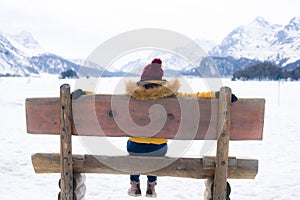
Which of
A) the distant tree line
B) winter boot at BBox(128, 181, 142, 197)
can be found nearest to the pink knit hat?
winter boot at BBox(128, 181, 142, 197)

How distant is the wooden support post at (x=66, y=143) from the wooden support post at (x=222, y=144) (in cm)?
130

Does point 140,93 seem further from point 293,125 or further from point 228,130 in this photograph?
point 293,125

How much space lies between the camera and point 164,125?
2869 millimetres

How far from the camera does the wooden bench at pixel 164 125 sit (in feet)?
9.20

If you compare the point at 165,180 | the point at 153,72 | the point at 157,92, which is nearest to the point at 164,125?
the point at 157,92

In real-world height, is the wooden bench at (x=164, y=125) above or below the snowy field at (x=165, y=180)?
above

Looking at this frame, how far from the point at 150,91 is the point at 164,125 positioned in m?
0.32

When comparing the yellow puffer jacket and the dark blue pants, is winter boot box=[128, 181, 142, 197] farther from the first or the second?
the yellow puffer jacket

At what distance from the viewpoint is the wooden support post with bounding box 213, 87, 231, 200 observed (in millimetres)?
2742

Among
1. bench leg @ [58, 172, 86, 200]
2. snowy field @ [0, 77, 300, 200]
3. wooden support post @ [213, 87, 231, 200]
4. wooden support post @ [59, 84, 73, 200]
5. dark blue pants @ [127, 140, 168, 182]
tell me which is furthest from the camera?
snowy field @ [0, 77, 300, 200]

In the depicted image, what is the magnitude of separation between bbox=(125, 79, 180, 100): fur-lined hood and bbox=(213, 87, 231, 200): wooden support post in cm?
44

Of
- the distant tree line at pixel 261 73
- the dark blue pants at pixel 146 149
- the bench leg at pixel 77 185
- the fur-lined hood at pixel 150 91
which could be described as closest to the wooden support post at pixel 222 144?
the fur-lined hood at pixel 150 91

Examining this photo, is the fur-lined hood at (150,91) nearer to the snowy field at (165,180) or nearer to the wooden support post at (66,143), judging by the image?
the snowy field at (165,180)

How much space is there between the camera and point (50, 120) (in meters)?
2.95
